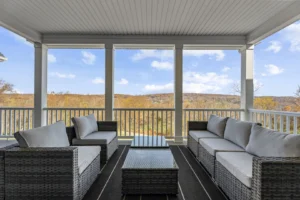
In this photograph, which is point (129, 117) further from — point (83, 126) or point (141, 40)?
point (141, 40)

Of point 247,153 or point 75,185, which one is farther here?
point 247,153

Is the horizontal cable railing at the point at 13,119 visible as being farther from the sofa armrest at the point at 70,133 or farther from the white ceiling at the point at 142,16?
the sofa armrest at the point at 70,133

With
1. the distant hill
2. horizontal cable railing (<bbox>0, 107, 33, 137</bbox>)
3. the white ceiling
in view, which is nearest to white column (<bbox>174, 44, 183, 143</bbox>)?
the distant hill

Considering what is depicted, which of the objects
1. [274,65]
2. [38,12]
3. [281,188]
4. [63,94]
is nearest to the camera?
[281,188]

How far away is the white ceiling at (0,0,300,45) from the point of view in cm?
347

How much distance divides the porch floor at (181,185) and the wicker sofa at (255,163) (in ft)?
0.53

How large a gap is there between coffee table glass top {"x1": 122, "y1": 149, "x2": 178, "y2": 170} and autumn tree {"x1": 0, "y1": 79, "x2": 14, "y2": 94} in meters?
4.36

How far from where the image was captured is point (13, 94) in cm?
533

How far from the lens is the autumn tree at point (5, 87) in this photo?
528 cm

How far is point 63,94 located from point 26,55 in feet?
5.02

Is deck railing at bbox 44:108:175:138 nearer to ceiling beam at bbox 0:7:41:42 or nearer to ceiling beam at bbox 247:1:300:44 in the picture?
ceiling beam at bbox 0:7:41:42

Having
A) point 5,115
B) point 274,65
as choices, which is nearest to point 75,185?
point 5,115

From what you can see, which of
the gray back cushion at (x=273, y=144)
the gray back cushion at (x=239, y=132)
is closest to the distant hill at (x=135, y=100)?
the gray back cushion at (x=239, y=132)

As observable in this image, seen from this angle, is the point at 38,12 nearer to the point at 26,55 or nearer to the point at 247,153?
the point at 26,55
